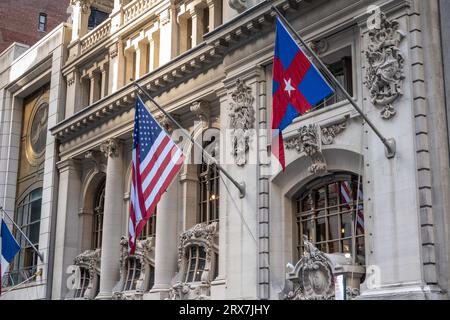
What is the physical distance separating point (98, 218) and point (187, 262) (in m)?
9.74

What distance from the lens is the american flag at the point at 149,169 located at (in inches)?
894

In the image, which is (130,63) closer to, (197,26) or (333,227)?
(197,26)

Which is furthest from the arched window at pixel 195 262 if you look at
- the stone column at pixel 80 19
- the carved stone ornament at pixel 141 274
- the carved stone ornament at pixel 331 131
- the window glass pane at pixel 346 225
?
the stone column at pixel 80 19

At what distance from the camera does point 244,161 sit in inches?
976

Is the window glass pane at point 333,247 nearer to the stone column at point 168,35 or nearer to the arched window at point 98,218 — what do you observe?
the stone column at point 168,35

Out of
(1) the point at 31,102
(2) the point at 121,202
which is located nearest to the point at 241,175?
(2) the point at 121,202

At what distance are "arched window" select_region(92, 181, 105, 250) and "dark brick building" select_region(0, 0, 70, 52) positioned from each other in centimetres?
2267

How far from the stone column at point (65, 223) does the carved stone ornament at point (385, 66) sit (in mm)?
20666

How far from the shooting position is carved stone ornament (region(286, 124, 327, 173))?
2236 cm

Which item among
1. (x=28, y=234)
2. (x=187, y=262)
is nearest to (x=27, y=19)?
(x=28, y=234)

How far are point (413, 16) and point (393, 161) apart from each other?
4161mm

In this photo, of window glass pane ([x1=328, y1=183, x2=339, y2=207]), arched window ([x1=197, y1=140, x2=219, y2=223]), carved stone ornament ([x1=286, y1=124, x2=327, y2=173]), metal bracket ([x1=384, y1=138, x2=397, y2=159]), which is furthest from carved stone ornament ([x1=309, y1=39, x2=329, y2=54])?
arched window ([x1=197, y1=140, x2=219, y2=223])

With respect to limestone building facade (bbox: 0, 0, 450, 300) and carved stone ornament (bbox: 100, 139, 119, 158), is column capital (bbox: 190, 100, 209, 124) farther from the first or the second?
carved stone ornament (bbox: 100, 139, 119, 158)
